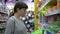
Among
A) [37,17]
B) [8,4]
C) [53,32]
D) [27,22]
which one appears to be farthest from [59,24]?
[8,4]

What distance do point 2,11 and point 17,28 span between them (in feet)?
11.5

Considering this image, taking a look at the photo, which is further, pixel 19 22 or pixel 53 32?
pixel 19 22

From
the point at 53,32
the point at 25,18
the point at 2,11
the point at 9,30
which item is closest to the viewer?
the point at 53,32

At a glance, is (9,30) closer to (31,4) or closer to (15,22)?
(15,22)

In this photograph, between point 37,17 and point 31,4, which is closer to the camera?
point 37,17

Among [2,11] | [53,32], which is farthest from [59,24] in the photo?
[2,11]

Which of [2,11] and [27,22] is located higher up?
[2,11]

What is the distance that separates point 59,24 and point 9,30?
837 millimetres

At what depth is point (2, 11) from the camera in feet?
20.2

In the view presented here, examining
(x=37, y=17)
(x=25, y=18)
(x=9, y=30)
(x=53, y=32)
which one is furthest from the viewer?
(x=25, y=18)

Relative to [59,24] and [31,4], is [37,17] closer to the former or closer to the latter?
[59,24]

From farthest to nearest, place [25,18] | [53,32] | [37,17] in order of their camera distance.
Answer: [25,18], [37,17], [53,32]

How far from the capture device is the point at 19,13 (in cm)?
283

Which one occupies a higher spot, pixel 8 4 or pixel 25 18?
pixel 8 4
